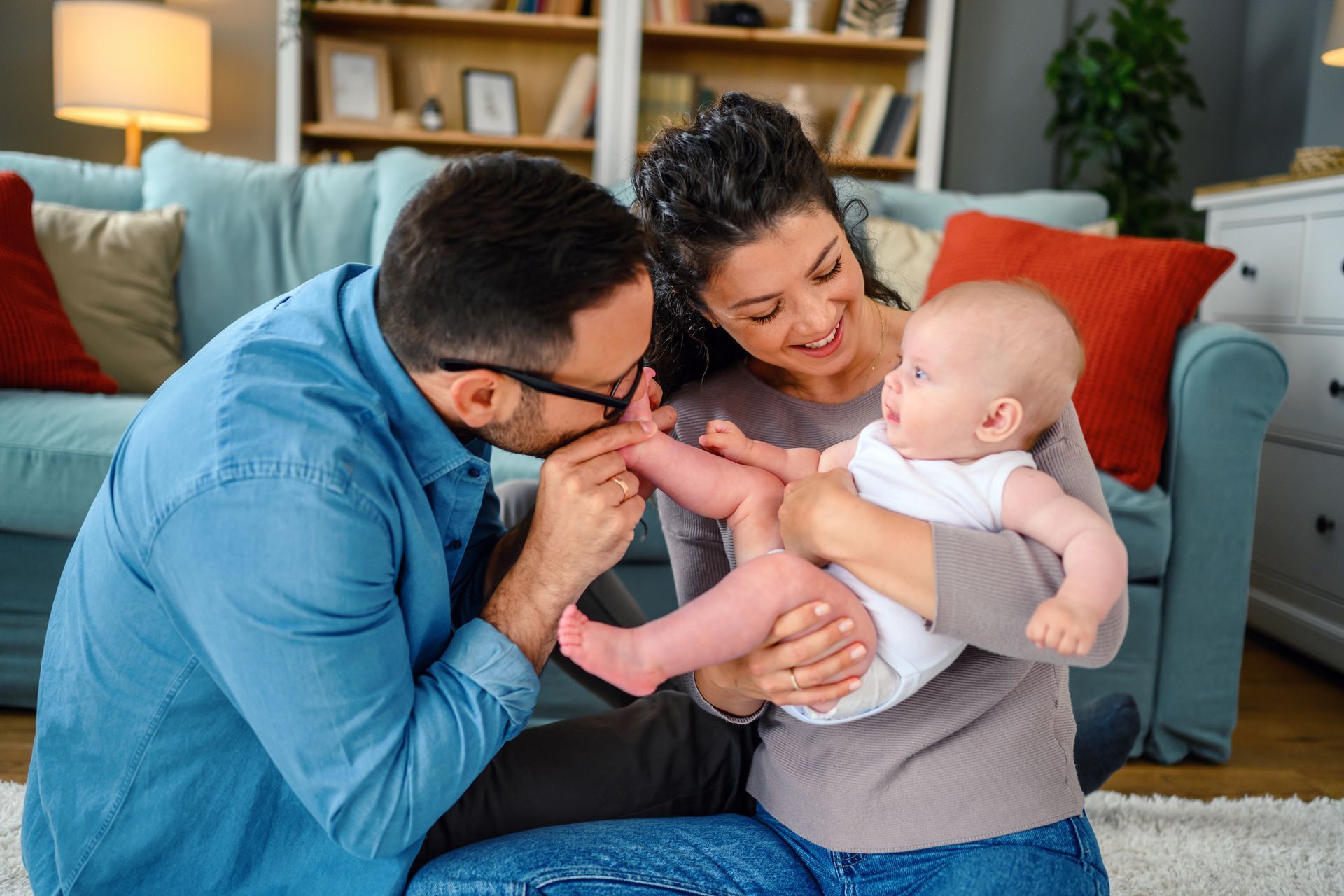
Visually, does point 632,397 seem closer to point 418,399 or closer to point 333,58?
point 418,399

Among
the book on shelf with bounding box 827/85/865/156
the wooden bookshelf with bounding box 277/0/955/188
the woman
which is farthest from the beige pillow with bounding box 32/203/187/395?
the book on shelf with bounding box 827/85/865/156

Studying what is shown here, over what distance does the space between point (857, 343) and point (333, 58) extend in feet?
11.1

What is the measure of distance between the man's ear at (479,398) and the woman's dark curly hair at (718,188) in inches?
11.3

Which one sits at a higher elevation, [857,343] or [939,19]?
[939,19]

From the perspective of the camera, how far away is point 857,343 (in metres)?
1.20

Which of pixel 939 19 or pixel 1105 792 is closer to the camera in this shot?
pixel 1105 792

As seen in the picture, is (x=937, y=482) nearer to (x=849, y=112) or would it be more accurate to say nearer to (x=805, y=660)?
(x=805, y=660)

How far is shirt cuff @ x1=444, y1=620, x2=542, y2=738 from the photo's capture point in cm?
92

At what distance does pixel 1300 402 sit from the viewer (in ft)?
8.68

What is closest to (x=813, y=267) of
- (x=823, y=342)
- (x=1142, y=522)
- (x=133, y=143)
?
(x=823, y=342)

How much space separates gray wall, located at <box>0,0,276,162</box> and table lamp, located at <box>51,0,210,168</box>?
53cm

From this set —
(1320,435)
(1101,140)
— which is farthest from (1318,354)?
(1101,140)

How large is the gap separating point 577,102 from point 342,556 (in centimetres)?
344

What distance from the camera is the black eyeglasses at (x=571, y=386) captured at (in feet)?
2.98
